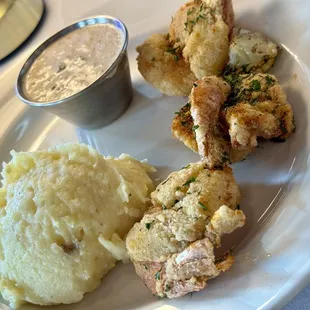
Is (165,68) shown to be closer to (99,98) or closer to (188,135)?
(99,98)

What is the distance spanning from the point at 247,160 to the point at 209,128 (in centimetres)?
37

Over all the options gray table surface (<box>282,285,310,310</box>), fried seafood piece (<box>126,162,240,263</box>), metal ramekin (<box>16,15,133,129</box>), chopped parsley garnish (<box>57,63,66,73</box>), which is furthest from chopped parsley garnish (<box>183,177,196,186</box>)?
chopped parsley garnish (<box>57,63,66,73</box>)

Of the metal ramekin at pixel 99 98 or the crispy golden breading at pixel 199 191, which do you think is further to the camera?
the metal ramekin at pixel 99 98

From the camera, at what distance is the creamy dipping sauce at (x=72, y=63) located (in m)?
3.08


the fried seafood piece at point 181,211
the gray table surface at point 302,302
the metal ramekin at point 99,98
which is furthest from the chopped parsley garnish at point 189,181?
the metal ramekin at point 99,98

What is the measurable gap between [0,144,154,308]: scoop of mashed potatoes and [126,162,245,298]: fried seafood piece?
21cm

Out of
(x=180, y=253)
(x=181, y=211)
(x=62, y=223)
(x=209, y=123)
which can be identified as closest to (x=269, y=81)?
(x=209, y=123)

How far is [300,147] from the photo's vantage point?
2438mm

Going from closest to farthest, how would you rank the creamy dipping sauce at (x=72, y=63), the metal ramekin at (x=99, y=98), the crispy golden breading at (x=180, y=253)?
the crispy golden breading at (x=180, y=253) < the metal ramekin at (x=99, y=98) < the creamy dipping sauce at (x=72, y=63)

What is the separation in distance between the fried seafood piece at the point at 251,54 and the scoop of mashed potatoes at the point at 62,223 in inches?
38.6

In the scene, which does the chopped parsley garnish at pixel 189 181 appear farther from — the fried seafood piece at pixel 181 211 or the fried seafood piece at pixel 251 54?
the fried seafood piece at pixel 251 54

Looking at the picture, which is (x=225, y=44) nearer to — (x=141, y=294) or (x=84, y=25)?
(x=84, y=25)

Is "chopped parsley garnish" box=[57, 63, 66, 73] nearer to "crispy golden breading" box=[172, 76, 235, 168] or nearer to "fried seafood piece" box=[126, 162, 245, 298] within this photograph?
"crispy golden breading" box=[172, 76, 235, 168]

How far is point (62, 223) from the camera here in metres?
2.42
